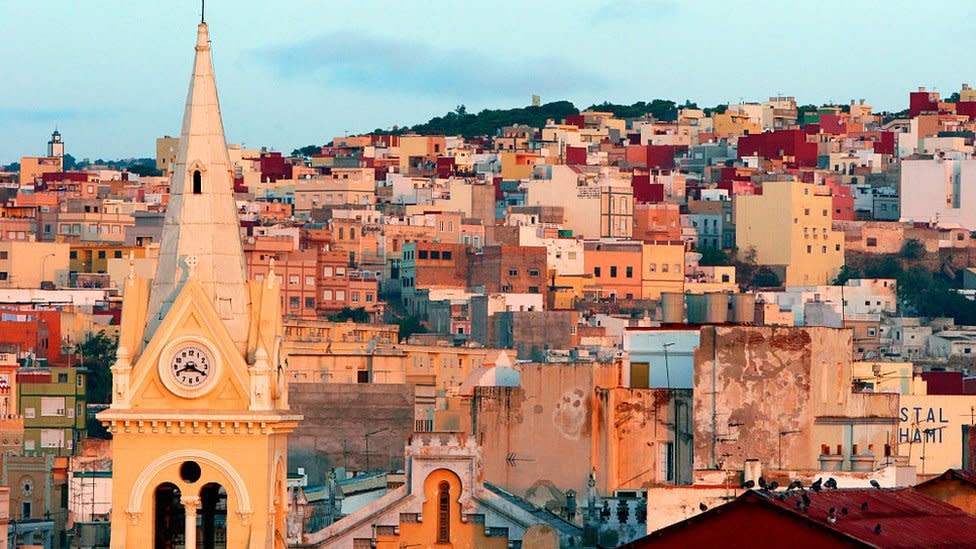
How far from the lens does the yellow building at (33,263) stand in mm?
137500

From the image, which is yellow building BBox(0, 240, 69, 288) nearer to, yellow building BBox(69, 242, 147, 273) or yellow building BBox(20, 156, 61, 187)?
yellow building BBox(69, 242, 147, 273)

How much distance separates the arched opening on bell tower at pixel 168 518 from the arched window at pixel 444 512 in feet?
29.4

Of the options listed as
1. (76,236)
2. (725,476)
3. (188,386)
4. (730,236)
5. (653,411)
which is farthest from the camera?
(730,236)

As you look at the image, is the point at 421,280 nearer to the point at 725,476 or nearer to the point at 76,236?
the point at 76,236

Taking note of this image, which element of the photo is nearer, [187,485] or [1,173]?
[187,485]

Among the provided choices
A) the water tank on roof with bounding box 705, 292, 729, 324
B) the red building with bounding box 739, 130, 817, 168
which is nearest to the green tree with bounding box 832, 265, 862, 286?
the red building with bounding box 739, 130, 817, 168

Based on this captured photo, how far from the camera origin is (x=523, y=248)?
450 ft

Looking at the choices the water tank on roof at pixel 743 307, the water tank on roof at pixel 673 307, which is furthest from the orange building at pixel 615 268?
the water tank on roof at pixel 743 307

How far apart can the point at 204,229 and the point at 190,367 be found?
120 cm

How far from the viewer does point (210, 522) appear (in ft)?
A: 107

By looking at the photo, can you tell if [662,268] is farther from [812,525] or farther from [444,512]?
[812,525]

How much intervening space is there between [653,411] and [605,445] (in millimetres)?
814

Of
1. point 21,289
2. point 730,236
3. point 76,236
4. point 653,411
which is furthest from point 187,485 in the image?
point 730,236

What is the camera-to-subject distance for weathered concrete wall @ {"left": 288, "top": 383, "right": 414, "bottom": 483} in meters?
65.1
